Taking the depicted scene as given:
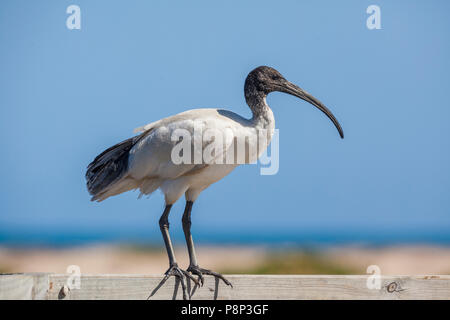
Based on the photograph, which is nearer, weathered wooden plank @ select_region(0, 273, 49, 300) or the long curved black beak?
weathered wooden plank @ select_region(0, 273, 49, 300)

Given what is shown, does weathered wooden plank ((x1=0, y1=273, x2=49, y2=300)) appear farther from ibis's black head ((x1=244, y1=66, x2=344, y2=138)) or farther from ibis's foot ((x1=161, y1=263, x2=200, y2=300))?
ibis's black head ((x1=244, y1=66, x2=344, y2=138))

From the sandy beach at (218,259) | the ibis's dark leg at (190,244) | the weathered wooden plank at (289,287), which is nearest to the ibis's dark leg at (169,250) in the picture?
the ibis's dark leg at (190,244)

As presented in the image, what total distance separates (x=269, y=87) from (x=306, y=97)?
0.29m

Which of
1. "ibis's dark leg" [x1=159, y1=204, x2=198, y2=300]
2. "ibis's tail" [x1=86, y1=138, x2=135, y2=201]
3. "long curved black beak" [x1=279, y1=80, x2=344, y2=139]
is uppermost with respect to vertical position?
"long curved black beak" [x1=279, y1=80, x2=344, y2=139]

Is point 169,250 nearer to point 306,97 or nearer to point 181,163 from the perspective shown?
point 181,163

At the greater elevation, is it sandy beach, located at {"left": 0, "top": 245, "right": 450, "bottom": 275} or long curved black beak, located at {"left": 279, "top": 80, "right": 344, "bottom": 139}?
sandy beach, located at {"left": 0, "top": 245, "right": 450, "bottom": 275}

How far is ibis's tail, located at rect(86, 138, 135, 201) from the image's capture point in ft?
17.1

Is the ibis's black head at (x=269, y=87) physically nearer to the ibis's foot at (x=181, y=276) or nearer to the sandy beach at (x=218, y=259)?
the ibis's foot at (x=181, y=276)

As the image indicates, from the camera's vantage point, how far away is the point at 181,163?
4.86m

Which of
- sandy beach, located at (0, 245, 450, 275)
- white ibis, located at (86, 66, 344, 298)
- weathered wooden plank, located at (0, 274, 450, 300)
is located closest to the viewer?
weathered wooden plank, located at (0, 274, 450, 300)

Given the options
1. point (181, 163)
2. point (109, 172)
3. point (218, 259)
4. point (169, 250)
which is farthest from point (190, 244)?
point (218, 259)

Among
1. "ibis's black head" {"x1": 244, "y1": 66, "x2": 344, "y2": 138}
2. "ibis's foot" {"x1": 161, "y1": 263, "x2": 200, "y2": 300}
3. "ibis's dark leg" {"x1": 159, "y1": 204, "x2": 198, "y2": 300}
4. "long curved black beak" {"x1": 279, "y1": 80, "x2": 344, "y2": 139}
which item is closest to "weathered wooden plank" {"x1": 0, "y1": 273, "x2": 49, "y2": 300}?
"ibis's foot" {"x1": 161, "y1": 263, "x2": 200, "y2": 300}

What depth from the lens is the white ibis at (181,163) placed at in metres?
4.89
